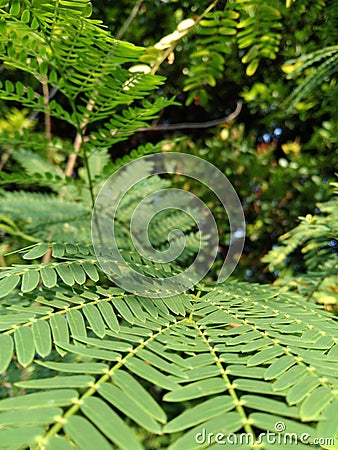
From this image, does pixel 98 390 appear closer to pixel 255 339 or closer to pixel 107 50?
pixel 255 339

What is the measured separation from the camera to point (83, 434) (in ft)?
1.24

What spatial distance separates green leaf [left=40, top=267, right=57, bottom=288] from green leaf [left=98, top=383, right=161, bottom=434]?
11.0 inches

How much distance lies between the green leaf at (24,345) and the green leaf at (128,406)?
0.13 metres

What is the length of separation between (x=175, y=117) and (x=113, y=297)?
6.77 feet

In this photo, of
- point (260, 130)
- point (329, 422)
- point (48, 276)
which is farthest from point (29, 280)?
point (260, 130)

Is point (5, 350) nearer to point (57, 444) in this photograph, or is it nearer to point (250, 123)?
point (57, 444)

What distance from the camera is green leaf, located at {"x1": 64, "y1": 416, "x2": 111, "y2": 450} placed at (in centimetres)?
37

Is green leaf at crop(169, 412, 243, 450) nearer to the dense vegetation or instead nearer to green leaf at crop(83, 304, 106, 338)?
A: the dense vegetation

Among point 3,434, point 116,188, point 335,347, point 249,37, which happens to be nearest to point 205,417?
point 3,434

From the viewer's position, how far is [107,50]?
2.97ft

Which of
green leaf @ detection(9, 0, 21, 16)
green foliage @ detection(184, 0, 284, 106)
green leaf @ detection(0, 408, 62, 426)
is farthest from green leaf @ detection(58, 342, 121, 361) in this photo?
green foliage @ detection(184, 0, 284, 106)

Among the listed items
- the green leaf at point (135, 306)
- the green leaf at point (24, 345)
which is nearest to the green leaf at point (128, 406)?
the green leaf at point (24, 345)

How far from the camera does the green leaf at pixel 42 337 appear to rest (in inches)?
21.9

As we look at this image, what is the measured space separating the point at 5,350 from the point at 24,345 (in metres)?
0.03
